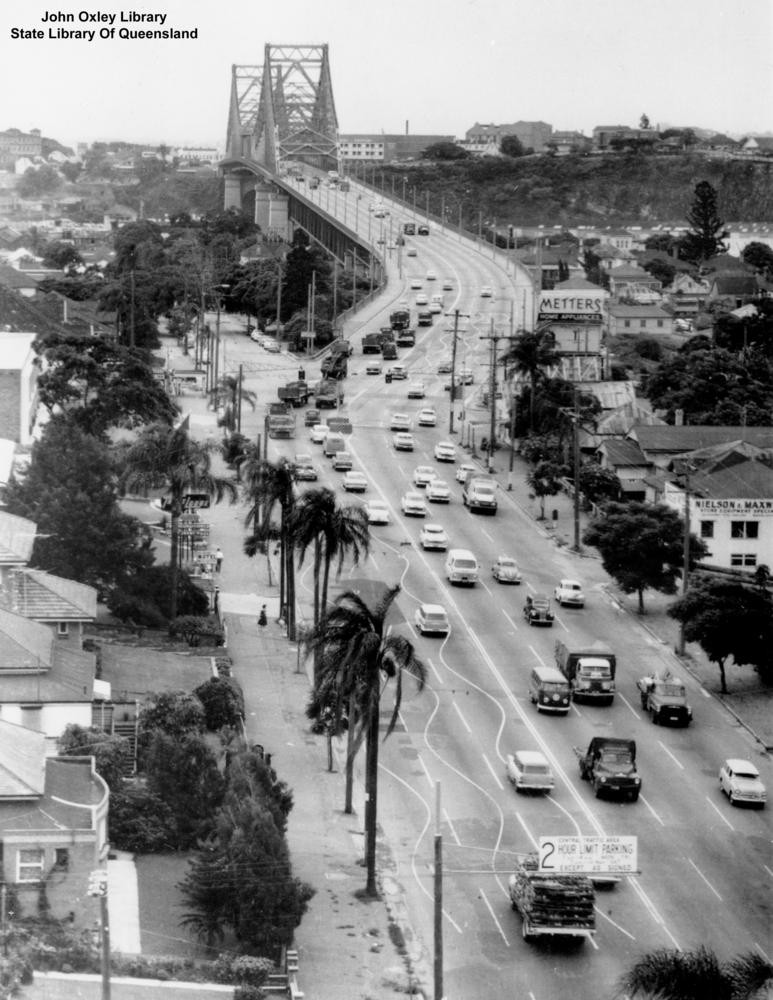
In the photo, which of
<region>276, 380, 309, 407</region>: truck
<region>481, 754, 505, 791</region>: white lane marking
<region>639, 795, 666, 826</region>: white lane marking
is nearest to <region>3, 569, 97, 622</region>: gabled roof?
<region>481, 754, 505, 791</region>: white lane marking

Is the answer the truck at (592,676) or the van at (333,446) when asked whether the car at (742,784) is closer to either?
the truck at (592,676)

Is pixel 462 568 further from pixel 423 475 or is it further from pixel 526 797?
pixel 526 797

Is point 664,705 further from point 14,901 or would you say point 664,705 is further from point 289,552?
point 14,901

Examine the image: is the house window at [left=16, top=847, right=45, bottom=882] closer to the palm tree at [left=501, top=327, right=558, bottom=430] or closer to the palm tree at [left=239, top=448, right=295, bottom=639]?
the palm tree at [left=239, top=448, right=295, bottom=639]

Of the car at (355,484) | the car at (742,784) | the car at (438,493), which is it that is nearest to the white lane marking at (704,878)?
the car at (742,784)

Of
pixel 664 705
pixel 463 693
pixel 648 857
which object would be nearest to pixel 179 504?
pixel 463 693
